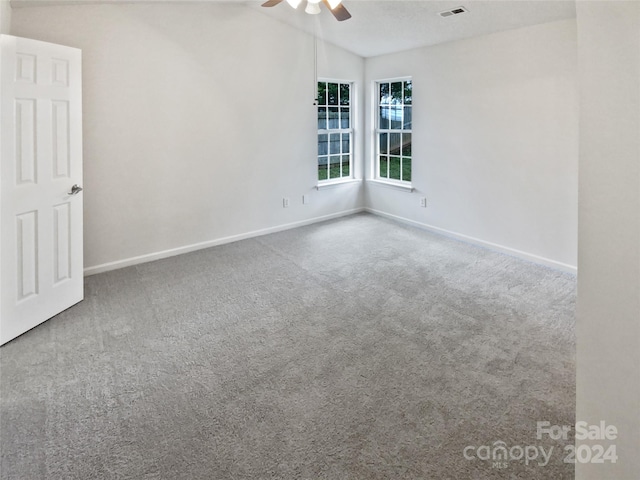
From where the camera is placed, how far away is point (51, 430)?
2059mm

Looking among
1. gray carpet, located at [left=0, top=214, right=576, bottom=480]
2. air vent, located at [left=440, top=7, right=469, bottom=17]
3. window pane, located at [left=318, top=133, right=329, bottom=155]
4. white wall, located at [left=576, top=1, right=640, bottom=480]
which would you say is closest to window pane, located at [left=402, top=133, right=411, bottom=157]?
window pane, located at [left=318, top=133, right=329, bottom=155]

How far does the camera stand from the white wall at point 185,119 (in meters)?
4.12

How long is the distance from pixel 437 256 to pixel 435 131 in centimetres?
175

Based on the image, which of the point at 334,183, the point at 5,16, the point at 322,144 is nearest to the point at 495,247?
the point at 334,183

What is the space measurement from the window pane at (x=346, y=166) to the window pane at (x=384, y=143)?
536 mm

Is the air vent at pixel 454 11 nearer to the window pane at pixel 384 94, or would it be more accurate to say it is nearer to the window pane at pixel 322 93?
the window pane at pixel 384 94

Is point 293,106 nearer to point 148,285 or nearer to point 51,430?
point 148,285

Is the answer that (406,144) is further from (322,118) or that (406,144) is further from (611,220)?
(611,220)

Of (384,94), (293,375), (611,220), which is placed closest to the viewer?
(611,220)

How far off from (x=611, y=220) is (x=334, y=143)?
560 centimetres

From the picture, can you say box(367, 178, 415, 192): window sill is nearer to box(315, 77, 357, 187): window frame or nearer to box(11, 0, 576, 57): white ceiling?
box(315, 77, 357, 187): window frame

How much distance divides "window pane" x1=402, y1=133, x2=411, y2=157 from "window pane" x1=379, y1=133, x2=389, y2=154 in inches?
14.2

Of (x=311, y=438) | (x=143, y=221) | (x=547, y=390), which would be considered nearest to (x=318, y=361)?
(x=311, y=438)

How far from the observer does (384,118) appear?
6.37m
